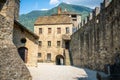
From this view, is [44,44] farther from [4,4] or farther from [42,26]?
[4,4]

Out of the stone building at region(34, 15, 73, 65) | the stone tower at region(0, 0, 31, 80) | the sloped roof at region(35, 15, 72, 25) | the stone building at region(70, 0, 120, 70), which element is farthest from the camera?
the sloped roof at region(35, 15, 72, 25)

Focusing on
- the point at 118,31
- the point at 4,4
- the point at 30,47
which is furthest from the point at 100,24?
the point at 4,4

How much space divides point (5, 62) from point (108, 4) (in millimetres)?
12106

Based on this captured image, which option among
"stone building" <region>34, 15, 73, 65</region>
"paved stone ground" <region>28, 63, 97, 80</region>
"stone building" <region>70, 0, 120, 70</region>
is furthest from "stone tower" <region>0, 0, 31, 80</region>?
"stone building" <region>34, 15, 73, 65</region>

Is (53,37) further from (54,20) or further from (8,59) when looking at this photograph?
(8,59)

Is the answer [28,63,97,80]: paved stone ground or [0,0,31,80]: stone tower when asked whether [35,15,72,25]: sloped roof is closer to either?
[28,63,97,80]: paved stone ground

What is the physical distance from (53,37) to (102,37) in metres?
26.0

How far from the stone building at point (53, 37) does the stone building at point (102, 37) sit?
16028 millimetres

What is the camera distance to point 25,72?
43.1 ft

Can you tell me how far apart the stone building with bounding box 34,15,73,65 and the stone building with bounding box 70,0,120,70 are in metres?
16.0

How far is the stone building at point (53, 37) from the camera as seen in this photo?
4597cm

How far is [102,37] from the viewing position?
21.7m

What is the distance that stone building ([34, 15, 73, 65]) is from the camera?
46.0 meters

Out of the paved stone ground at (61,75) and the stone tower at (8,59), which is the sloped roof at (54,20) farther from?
the stone tower at (8,59)
